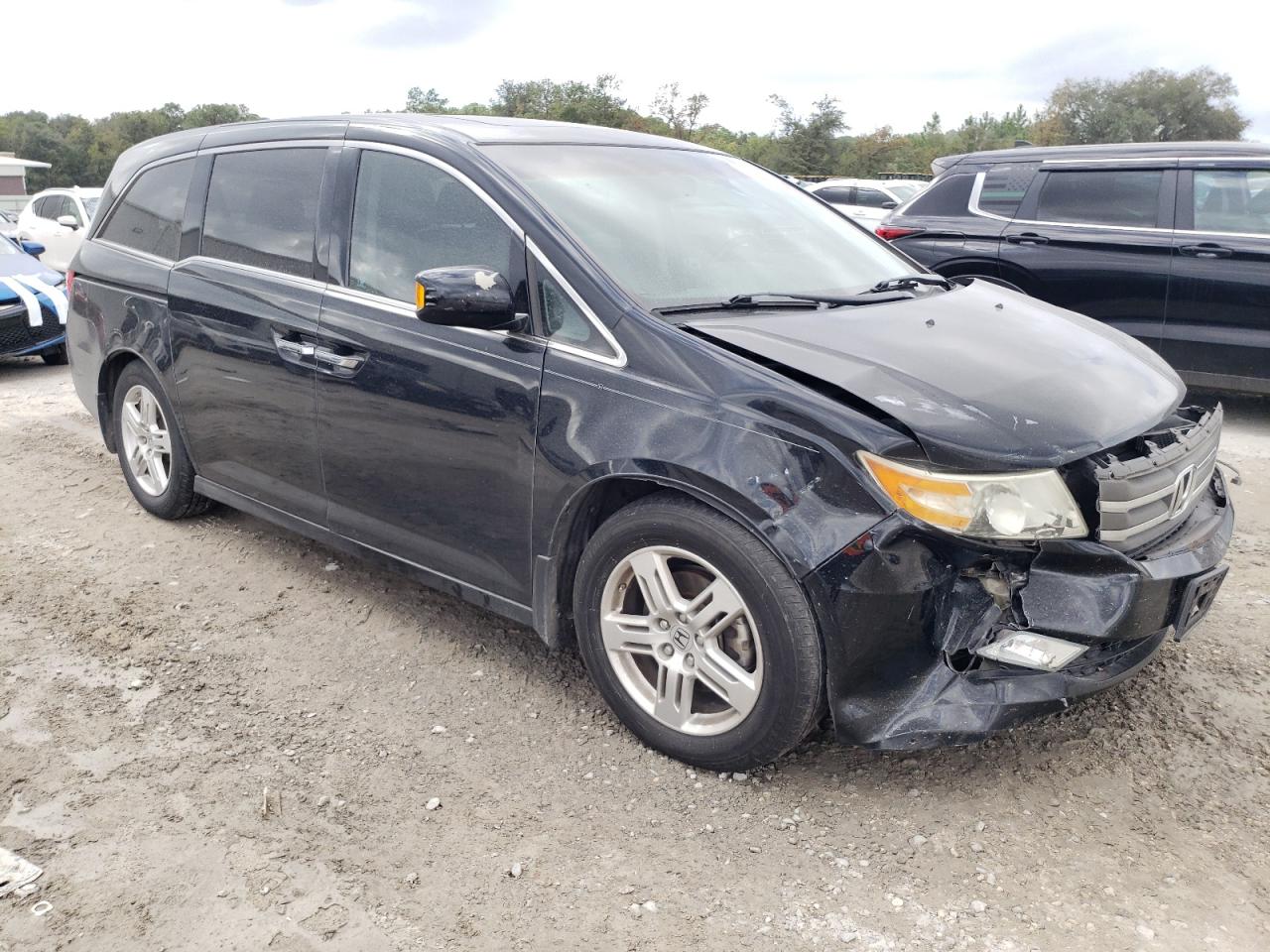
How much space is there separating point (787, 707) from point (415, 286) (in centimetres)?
176

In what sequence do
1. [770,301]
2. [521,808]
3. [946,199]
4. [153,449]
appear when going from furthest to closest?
[946,199] < [153,449] < [770,301] < [521,808]

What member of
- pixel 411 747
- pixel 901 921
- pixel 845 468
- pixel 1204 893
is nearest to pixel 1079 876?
pixel 1204 893

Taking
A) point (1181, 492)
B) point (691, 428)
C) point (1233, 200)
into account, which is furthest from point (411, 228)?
point (1233, 200)

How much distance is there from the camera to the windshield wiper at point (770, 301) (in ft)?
10.4

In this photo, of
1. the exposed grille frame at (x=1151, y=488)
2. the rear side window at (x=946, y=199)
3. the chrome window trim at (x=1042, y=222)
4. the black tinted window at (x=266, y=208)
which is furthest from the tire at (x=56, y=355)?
the exposed grille frame at (x=1151, y=488)

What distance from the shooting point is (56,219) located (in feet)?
52.4

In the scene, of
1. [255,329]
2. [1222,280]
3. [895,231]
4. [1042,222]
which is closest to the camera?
[255,329]

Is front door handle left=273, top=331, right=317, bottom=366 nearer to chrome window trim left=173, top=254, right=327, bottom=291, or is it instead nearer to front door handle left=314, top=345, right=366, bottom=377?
front door handle left=314, top=345, right=366, bottom=377

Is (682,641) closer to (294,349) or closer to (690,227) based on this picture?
(690,227)

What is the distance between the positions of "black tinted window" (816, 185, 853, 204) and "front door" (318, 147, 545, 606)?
16.9 meters

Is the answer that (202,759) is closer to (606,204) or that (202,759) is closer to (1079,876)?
(606,204)

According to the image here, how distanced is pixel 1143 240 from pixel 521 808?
5.81 metres

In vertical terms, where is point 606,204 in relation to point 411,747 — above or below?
above

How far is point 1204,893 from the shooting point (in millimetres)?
2529
